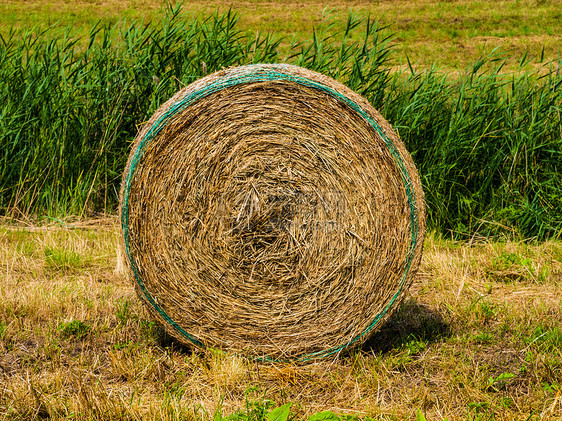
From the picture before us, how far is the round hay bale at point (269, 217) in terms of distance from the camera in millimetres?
3426

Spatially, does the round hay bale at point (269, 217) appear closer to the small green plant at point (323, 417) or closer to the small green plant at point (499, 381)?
the small green plant at point (499, 381)

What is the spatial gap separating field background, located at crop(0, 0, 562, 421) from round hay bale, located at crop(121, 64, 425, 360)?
0.81ft

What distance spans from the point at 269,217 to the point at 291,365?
87cm

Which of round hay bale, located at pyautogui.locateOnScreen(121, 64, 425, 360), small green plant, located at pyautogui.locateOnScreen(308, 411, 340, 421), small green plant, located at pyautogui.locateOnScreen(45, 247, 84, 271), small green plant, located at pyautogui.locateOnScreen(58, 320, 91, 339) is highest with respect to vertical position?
round hay bale, located at pyautogui.locateOnScreen(121, 64, 425, 360)

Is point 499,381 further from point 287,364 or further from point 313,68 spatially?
point 313,68

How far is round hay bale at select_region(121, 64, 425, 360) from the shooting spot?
11.2ft

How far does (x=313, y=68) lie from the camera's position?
569 cm

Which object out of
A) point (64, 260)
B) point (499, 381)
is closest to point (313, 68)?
point (64, 260)

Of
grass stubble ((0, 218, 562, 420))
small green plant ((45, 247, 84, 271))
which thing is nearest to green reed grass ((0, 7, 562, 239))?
small green plant ((45, 247, 84, 271))

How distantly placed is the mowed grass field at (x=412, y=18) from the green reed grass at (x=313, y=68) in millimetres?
13031

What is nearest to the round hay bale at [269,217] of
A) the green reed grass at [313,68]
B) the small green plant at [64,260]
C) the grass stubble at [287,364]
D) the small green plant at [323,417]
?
the grass stubble at [287,364]

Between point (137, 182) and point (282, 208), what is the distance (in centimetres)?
85

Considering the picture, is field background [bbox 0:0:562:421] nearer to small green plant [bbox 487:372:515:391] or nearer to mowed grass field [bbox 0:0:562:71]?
small green plant [bbox 487:372:515:391]

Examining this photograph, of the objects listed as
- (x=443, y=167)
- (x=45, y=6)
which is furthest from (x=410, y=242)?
(x=45, y=6)
